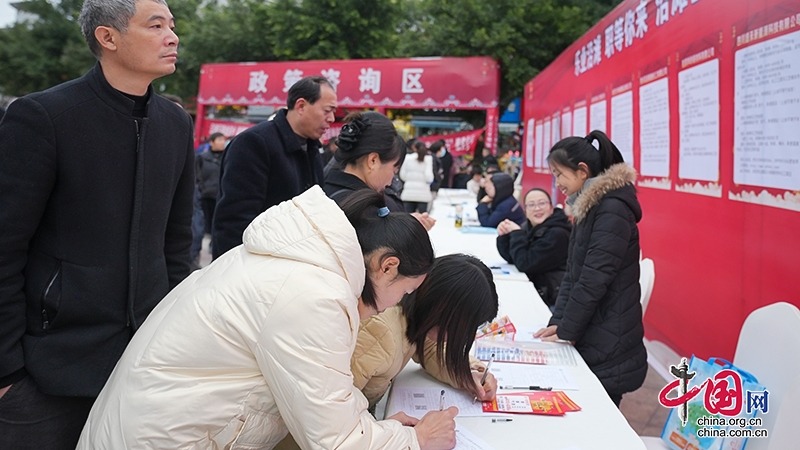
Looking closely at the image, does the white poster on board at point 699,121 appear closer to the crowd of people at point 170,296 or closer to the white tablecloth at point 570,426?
the white tablecloth at point 570,426

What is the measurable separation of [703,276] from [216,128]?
10525mm

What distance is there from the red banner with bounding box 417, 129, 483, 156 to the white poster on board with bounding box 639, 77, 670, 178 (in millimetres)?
6542

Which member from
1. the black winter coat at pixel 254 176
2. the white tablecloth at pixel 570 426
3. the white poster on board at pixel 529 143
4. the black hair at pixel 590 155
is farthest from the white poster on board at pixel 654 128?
the white poster on board at pixel 529 143

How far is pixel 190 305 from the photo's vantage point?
97 centimetres

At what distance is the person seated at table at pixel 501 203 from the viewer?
4.15m

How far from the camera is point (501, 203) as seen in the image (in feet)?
14.0

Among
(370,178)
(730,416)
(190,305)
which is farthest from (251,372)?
(730,416)

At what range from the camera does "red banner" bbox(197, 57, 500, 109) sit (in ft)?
31.2

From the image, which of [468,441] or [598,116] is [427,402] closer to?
[468,441]

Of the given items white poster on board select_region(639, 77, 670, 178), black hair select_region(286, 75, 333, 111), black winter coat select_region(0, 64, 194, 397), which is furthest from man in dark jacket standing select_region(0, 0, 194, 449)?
white poster on board select_region(639, 77, 670, 178)

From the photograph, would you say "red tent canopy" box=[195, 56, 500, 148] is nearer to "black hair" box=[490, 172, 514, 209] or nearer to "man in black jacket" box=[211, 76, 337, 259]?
"black hair" box=[490, 172, 514, 209]

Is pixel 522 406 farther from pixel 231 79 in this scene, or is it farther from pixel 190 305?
pixel 231 79

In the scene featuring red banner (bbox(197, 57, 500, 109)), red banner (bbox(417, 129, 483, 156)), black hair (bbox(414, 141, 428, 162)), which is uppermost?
red banner (bbox(197, 57, 500, 109))

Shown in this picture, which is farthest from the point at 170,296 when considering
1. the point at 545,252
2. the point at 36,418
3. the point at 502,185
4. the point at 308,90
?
Result: the point at 502,185
